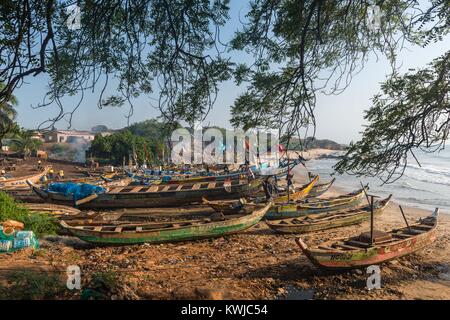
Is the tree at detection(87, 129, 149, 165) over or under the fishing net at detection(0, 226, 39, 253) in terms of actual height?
over

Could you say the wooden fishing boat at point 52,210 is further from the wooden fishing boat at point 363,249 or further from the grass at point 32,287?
the wooden fishing boat at point 363,249

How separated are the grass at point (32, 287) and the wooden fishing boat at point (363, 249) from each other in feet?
16.4

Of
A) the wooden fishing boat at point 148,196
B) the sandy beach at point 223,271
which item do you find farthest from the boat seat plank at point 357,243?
the wooden fishing boat at point 148,196

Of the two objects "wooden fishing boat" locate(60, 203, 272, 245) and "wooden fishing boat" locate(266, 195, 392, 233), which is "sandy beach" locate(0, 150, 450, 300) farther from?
"wooden fishing boat" locate(266, 195, 392, 233)

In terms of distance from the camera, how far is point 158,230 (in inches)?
400

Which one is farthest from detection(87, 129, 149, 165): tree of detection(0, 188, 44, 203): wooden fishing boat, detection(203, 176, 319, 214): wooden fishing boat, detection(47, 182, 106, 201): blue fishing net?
detection(203, 176, 319, 214): wooden fishing boat

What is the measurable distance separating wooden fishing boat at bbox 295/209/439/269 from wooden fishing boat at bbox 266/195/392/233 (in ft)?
9.84

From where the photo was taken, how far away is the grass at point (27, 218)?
1016 centimetres

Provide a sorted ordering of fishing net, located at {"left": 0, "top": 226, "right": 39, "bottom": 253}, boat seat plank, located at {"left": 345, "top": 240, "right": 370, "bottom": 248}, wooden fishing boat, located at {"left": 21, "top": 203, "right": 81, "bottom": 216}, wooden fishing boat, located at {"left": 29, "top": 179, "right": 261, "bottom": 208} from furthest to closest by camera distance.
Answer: wooden fishing boat, located at {"left": 29, "top": 179, "right": 261, "bottom": 208}, wooden fishing boat, located at {"left": 21, "top": 203, "right": 81, "bottom": 216}, fishing net, located at {"left": 0, "top": 226, "right": 39, "bottom": 253}, boat seat plank, located at {"left": 345, "top": 240, "right": 370, "bottom": 248}

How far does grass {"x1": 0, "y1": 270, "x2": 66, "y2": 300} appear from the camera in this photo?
5.76m

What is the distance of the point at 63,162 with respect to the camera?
42.9 meters

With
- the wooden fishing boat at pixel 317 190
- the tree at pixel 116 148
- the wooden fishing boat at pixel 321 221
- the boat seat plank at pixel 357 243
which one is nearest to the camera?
the boat seat plank at pixel 357 243
